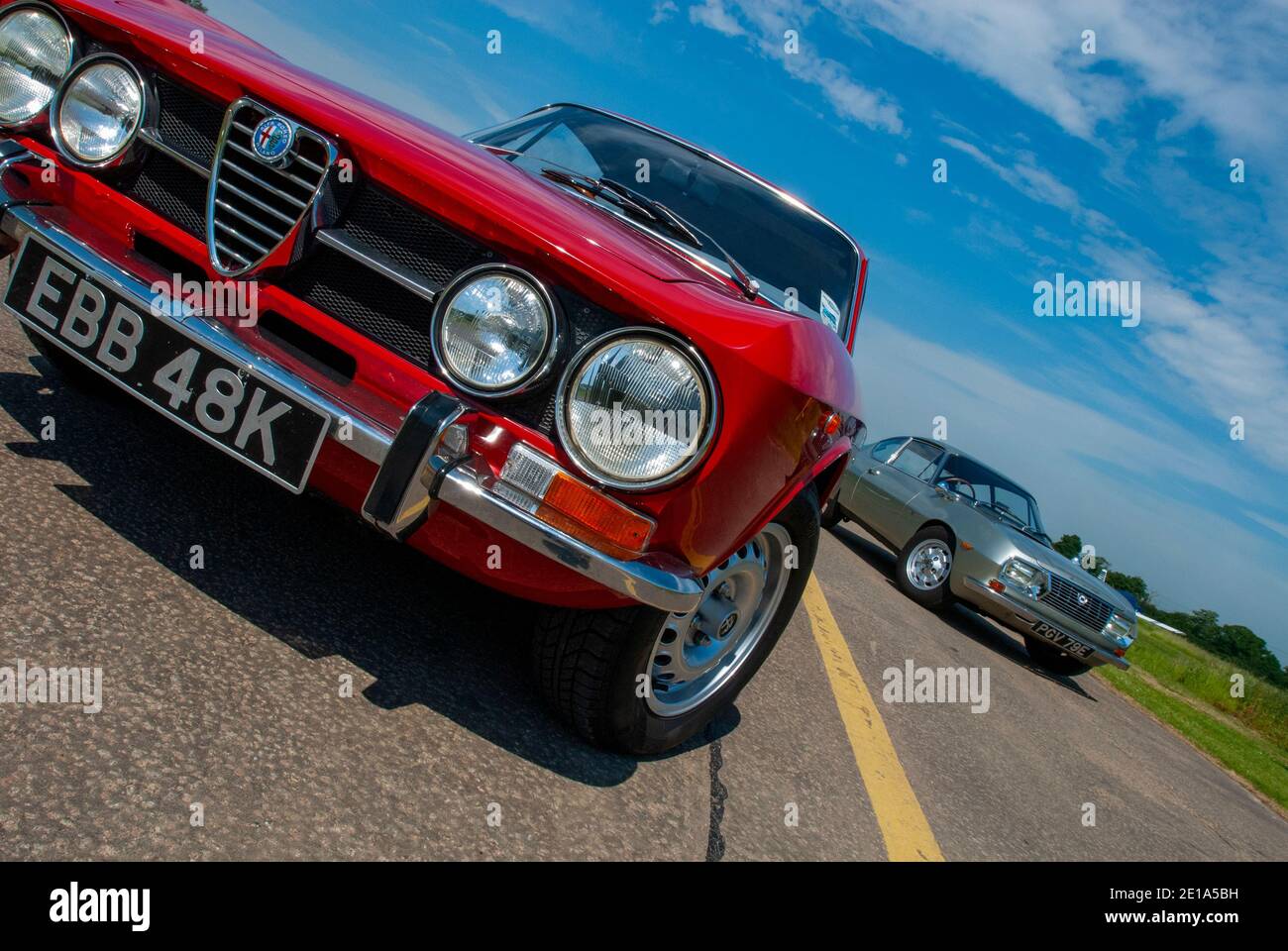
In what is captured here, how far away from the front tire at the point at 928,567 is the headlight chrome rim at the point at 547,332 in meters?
6.38

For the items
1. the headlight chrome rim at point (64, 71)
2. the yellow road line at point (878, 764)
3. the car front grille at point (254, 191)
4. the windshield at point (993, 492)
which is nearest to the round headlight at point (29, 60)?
the headlight chrome rim at point (64, 71)

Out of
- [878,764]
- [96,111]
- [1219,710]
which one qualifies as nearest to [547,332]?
[96,111]

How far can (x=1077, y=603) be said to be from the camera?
712cm

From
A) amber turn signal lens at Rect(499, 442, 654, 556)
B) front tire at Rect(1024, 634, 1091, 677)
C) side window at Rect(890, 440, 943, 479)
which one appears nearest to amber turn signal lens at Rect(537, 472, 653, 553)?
amber turn signal lens at Rect(499, 442, 654, 556)

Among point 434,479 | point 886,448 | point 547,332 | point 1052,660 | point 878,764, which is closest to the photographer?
point 434,479

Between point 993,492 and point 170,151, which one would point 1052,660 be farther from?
point 170,151

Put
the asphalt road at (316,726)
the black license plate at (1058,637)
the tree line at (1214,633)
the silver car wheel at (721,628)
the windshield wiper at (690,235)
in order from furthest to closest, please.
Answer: the tree line at (1214,633) < the black license plate at (1058,637) < the windshield wiper at (690,235) < the silver car wheel at (721,628) < the asphalt road at (316,726)

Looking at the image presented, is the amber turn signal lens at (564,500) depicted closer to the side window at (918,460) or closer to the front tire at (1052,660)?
the front tire at (1052,660)

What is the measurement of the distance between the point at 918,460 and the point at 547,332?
25.4 feet

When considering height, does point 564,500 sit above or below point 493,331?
below

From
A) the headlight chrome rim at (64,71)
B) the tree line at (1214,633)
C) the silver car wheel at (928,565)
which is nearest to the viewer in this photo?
the headlight chrome rim at (64,71)

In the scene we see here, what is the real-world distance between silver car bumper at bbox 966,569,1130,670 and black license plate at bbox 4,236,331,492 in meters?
6.36

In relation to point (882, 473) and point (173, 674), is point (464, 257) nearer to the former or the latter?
point (173, 674)

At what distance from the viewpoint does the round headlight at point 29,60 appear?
7.02 ft
